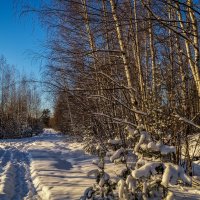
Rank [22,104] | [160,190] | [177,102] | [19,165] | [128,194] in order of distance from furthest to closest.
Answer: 1. [22,104]
2. [19,165]
3. [177,102]
4. [160,190]
5. [128,194]

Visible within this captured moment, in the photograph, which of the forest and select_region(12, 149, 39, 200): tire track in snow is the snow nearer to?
the forest

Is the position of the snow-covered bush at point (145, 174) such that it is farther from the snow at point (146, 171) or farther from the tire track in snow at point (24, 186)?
the tire track in snow at point (24, 186)

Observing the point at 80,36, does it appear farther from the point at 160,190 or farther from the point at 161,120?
the point at 160,190

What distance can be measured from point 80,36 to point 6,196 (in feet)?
18.2

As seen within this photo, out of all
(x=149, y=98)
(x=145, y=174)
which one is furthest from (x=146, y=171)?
(x=149, y=98)

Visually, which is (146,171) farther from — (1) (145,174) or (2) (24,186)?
(2) (24,186)

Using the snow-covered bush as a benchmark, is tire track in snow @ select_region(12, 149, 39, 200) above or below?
below

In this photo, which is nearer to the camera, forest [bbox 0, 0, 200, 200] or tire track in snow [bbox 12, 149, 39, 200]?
forest [bbox 0, 0, 200, 200]

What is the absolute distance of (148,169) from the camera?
10.3 feet

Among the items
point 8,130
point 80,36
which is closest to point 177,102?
point 80,36

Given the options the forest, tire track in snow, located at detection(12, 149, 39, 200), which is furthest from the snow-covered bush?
tire track in snow, located at detection(12, 149, 39, 200)

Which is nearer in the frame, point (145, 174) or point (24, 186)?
point (145, 174)

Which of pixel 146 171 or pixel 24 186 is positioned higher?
pixel 146 171

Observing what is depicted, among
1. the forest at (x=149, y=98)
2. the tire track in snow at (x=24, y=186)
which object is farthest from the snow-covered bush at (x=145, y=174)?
the tire track in snow at (x=24, y=186)
